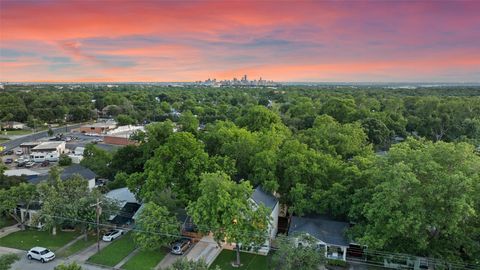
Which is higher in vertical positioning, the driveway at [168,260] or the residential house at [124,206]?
the residential house at [124,206]

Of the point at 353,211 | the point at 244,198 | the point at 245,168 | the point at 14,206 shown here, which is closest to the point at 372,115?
the point at 245,168

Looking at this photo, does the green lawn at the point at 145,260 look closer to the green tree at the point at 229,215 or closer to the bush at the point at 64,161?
Answer: the green tree at the point at 229,215

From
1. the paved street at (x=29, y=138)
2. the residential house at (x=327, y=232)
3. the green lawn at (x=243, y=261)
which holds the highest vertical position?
the residential house at (x=327, y=232)

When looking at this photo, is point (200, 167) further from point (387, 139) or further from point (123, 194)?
point (387, 139)

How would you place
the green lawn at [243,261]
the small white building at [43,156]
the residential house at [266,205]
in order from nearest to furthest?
the green lawn at [243,261] < the residential house at [266,205] < the small white building at [43,156]

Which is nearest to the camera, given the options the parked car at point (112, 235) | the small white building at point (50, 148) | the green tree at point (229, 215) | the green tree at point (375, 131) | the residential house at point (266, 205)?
the green tree at point (229, 215)

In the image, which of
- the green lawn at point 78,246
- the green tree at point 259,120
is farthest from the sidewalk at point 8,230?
the green tree at point 259,120

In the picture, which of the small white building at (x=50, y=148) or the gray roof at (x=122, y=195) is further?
the small white building at (x=50, y=148)

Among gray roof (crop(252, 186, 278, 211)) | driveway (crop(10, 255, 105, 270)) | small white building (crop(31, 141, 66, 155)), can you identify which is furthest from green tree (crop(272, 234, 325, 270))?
small white building (crop(31, 141, 66, 155))
